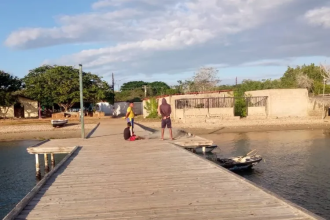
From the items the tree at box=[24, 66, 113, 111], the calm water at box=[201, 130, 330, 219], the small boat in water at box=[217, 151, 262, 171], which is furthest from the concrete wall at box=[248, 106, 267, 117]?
the small boat in water at box=[217, 151, 262, 171]

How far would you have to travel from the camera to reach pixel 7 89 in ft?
143

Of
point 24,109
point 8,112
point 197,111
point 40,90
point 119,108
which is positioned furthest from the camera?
point 119,108

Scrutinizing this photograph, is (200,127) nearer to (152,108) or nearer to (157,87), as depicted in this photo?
(152,108)

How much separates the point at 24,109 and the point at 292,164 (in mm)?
38344

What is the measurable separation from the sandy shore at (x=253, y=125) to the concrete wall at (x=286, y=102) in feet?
4.32

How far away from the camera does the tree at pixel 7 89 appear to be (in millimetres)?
40306

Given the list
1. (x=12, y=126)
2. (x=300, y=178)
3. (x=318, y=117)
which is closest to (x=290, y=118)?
(x=318, y=117)

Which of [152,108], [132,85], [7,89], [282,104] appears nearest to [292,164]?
[282,104]

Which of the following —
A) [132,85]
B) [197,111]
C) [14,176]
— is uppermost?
[132,85]

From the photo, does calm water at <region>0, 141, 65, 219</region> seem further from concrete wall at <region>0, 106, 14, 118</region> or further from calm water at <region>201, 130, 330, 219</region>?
concrete wall at <region>0, 106, 14, 118</region>

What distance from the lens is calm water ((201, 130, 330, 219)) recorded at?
11656mm

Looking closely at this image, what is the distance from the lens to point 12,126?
35.6 m

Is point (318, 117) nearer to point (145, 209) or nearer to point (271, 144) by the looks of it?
point (271, 144)

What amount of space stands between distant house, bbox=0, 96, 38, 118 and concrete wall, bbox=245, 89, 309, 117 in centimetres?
2835
